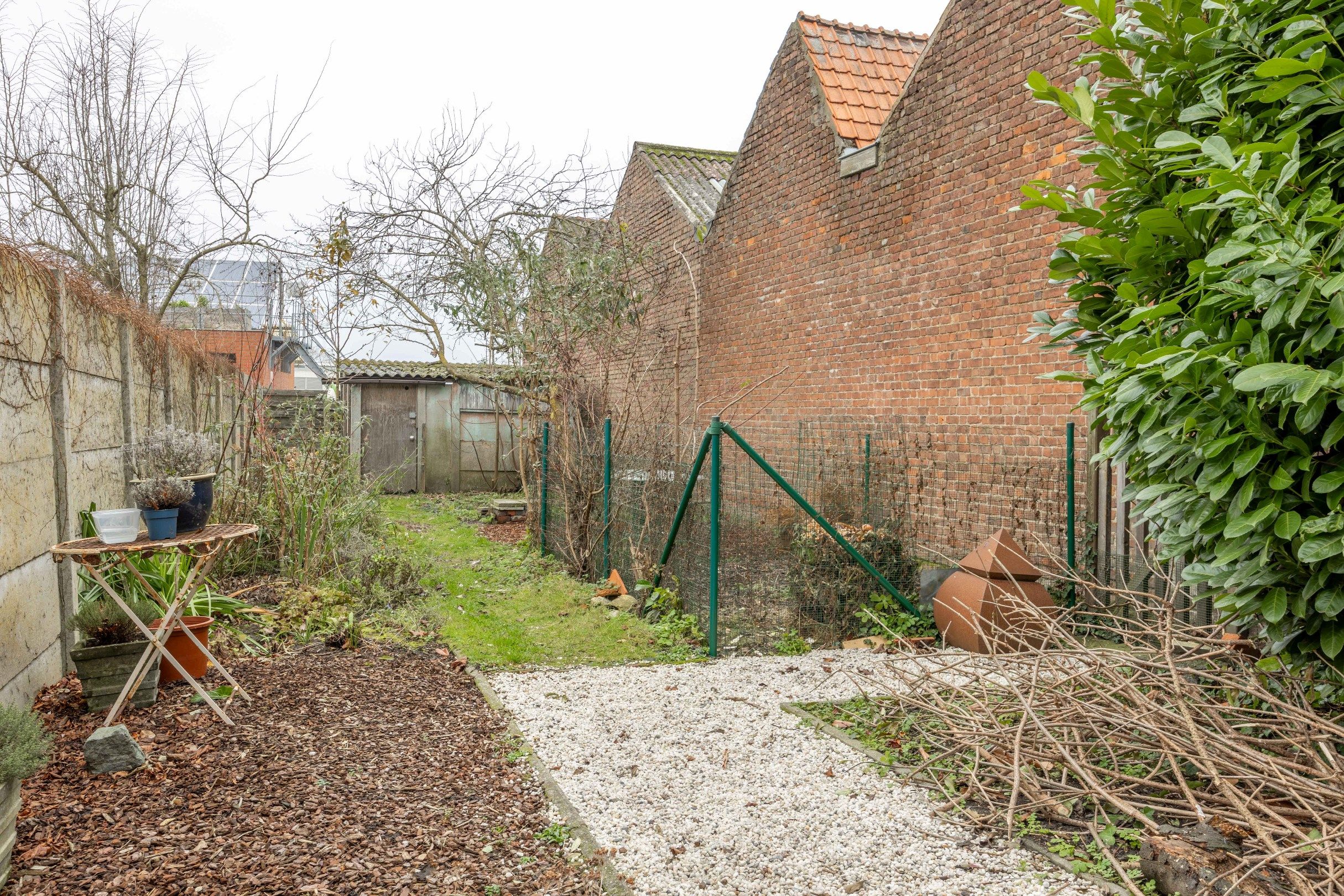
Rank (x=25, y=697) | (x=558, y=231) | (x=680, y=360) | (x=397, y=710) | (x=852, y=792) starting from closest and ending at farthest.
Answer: (x=852, y=792)
(x=25, y=697)
(x=397, y=710)
(x=558, y=231)
(x=680, y=360)

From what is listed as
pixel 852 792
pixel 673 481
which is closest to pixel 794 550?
pixel 673 481

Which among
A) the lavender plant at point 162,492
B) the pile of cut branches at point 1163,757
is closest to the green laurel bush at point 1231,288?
the pile of cut branches at point 1163,757

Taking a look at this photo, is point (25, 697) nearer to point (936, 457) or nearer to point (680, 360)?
point (936, 457)

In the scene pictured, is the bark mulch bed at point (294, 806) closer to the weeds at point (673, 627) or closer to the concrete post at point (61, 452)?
the concrete post at point (61, 452)

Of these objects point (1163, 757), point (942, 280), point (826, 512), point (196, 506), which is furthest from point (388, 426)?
point (1163, 757)

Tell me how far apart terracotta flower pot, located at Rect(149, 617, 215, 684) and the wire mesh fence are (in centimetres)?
339

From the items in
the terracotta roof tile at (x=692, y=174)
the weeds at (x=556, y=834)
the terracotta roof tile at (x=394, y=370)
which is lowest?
the weeds at (x=556, y=834)

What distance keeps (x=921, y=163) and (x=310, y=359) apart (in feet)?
36.3

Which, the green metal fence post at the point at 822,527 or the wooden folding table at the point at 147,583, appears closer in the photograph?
the wooden folding table at the point at 147,583

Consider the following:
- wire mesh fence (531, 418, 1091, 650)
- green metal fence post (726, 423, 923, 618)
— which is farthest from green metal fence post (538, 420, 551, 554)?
green metal fence post (726, 423, 923, 618)

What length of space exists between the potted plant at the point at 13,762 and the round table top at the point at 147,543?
1030 mm

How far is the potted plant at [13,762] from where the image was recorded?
2.85 metres

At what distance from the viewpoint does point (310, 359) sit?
15211mm

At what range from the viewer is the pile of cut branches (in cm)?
286
